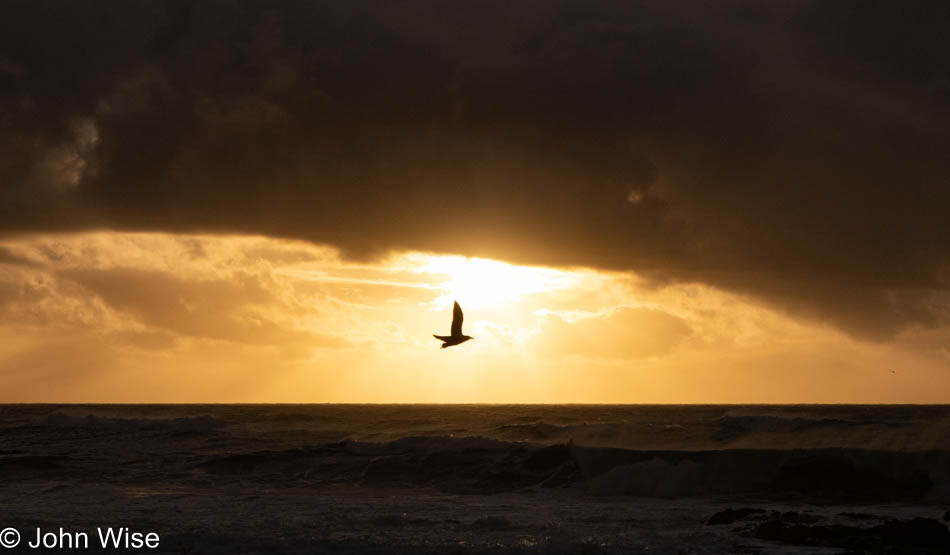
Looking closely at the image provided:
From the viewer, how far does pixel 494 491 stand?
28.8 meters

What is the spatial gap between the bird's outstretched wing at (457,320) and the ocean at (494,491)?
4340 mm

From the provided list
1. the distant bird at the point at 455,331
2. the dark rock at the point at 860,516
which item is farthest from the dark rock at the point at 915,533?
the distant bird at the point at 455,331

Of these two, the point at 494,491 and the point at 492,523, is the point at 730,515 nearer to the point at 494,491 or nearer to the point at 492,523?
the point at 492,523

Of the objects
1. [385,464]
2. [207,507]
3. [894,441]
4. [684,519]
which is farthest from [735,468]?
[207,507]

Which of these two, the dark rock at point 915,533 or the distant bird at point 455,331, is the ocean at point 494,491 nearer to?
the dark rock at point 915,533

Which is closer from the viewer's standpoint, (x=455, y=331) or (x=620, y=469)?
(x=455, y=331)

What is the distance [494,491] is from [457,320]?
697 cm

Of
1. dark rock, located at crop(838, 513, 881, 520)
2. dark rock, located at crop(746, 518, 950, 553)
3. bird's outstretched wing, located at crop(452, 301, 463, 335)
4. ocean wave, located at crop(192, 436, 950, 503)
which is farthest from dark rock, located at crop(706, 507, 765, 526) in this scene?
bird's outstretched wing, located at crop(452, 301, 463, 335)

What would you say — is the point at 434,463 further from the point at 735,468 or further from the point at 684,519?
the point at 684,519

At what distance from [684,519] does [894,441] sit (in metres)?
13.7

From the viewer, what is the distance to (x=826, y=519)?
20.2 meters

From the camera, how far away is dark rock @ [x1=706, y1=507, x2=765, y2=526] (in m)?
20.2

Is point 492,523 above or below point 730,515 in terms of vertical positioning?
below

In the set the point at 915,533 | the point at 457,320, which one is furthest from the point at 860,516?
the point at 457,320
